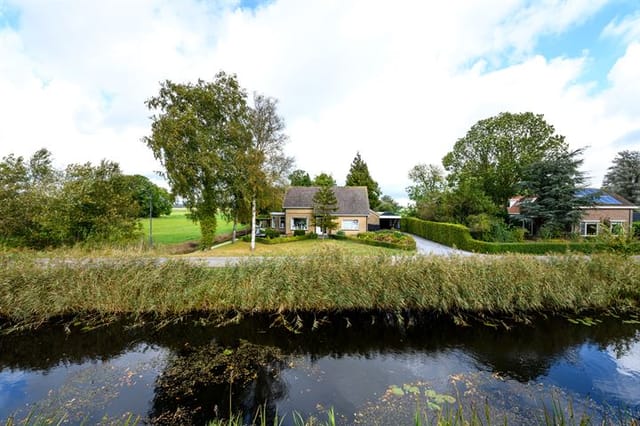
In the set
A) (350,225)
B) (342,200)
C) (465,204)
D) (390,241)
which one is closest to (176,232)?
(342,200)

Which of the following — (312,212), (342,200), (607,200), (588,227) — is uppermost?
(607,200)

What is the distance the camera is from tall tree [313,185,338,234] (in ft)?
76.7

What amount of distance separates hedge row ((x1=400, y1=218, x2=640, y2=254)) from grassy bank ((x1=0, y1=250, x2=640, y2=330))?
319cm

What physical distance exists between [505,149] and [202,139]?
85.1 ft

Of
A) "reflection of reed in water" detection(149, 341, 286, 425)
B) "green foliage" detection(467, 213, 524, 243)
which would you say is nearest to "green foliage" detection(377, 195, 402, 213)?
"green foliage" detection(467, 213, 524, 243)

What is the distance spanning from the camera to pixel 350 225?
25297 mm

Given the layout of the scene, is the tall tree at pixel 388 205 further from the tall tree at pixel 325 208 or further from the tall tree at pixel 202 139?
the tall tree at pixel 202 139

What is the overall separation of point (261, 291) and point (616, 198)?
29805 mm

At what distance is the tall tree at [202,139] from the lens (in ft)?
49.9

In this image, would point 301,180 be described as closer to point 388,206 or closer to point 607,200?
point 388,206

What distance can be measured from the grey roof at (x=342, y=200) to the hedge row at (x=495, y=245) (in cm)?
628

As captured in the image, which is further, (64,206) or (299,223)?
(299,223)

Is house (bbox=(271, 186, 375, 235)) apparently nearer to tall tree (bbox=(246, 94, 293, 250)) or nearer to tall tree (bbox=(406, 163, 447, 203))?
tall tree (bbox=(246, 94, 293, 250))

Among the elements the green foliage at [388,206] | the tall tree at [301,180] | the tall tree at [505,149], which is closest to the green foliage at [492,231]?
the tall tree at [505,149]
